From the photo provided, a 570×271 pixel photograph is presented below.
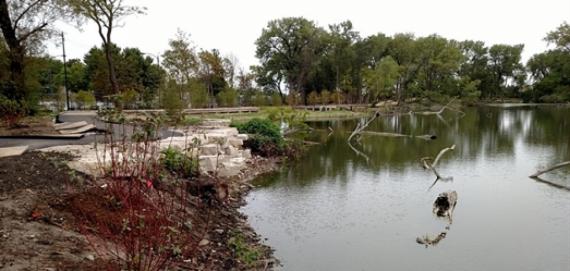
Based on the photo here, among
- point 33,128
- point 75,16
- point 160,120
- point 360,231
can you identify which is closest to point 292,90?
point 75,16

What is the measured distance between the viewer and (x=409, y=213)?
1081cm

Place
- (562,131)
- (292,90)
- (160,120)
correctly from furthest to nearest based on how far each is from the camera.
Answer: (292,90)
(562,131)
(160,120)

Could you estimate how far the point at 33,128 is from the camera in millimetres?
14273

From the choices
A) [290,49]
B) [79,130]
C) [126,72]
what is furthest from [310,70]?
[79,130]

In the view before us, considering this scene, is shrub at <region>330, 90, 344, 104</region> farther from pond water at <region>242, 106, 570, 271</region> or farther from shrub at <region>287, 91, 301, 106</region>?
pond water at <region>242, 106, 570, 271</region>

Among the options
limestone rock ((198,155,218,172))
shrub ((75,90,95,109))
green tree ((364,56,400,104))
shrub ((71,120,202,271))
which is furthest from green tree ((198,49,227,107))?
shrub ((71,120,202,271))

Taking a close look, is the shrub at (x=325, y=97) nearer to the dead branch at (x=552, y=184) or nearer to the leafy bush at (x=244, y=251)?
the dead branch at (x=552, y=184)

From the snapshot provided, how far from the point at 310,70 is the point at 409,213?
4793 centimetres

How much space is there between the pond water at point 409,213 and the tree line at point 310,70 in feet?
39.2

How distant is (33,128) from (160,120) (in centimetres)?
1114

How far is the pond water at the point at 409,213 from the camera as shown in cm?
813

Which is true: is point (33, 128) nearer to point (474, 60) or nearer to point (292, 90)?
point (292, 90)

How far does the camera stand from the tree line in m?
36.5

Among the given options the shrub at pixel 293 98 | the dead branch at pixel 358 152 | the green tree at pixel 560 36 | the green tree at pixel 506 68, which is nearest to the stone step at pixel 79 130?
the dead branch at pixel 358 152
